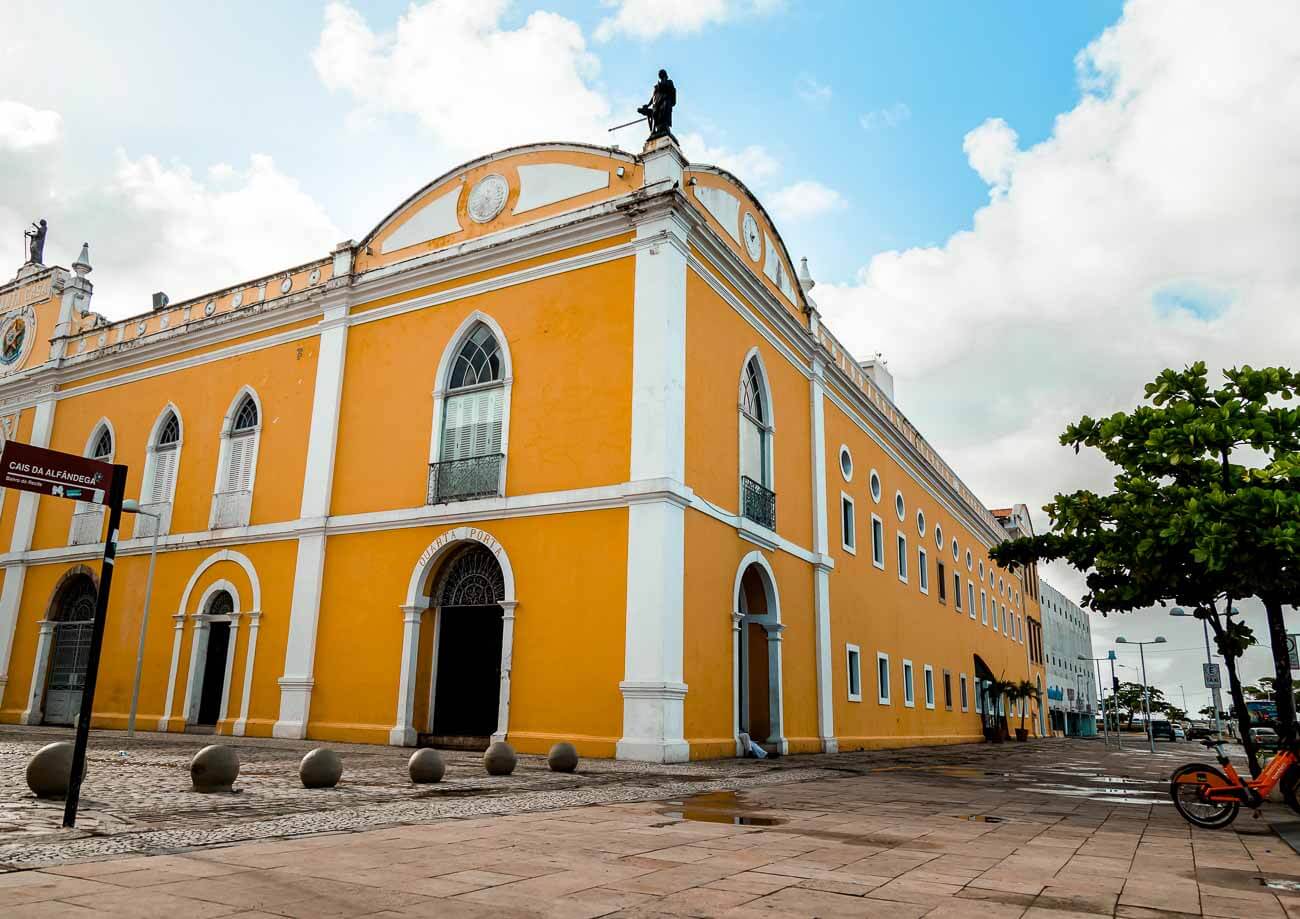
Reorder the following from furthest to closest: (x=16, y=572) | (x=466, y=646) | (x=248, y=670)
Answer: (x=16, y=572)
(x=248, y=670)
(x=466, y=646)

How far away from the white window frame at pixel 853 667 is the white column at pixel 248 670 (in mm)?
12556

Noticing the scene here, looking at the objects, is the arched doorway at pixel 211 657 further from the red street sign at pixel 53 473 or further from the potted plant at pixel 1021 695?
the potted plant at pixel 1021 695

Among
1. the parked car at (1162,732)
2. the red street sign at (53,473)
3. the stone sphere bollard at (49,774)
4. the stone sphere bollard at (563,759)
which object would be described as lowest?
the parked car at (1162,732)

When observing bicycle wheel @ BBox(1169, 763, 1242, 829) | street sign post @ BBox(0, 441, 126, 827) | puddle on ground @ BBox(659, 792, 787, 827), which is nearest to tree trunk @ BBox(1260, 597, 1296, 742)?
bicycle wheel @ BBox(1169, 763, 1242, 829)

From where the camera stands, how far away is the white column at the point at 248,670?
17.1m

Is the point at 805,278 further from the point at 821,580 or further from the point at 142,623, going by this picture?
the point at 142,623

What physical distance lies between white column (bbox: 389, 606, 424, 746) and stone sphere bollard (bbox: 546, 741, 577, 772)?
5.15 metres

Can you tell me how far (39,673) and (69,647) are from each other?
89cm

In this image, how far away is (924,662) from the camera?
28.0m

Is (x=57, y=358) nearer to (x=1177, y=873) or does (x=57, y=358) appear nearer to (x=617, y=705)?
(x=617, y=705)

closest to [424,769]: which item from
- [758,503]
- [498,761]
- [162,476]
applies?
[498,761]

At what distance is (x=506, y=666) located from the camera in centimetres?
1438

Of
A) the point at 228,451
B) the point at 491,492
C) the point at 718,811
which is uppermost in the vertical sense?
the point at 228,451

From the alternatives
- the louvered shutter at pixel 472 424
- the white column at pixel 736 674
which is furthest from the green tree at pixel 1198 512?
the louvered shutter at pixel 472 424
